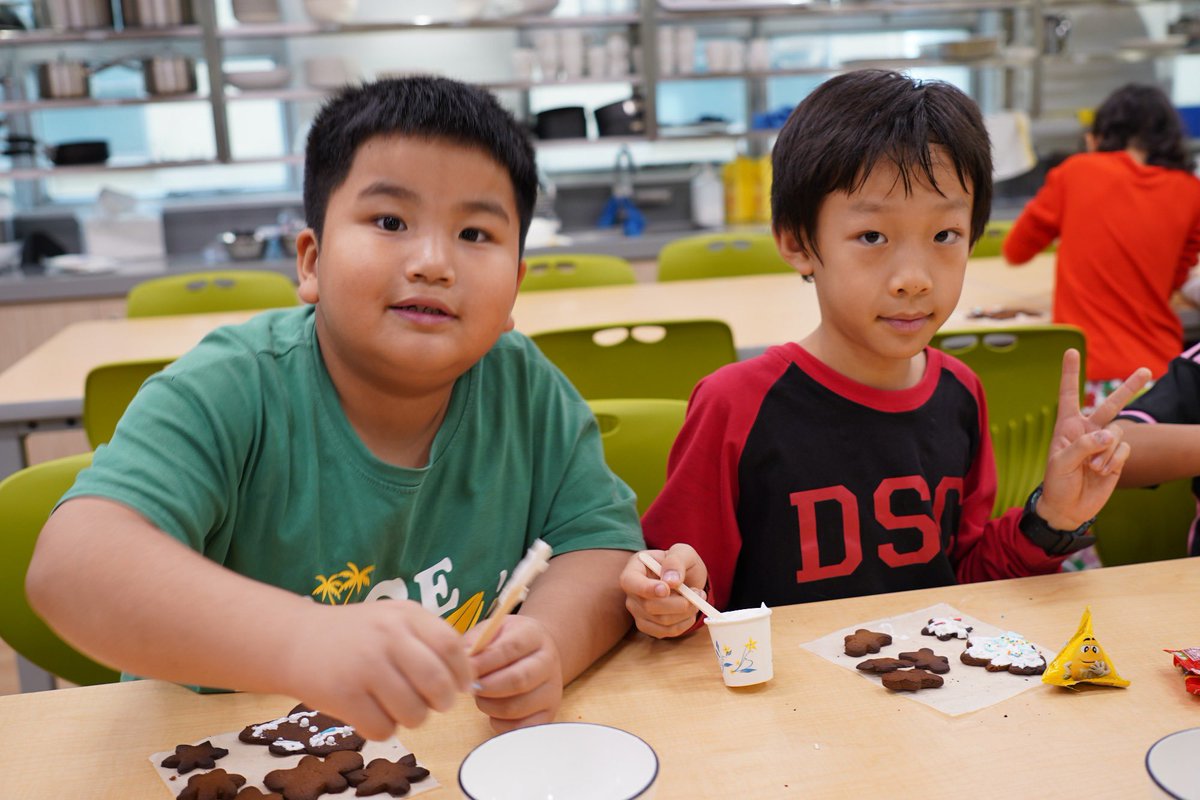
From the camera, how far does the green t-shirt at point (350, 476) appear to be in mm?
1003

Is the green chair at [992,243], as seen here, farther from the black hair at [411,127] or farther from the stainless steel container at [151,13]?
the stainless steel container at [151,13]

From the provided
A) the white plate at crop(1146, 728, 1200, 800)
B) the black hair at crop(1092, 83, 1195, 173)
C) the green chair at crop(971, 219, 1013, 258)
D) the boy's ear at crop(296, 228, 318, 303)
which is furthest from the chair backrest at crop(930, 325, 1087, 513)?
the green chair at crop(971, 219, 1013, 258)

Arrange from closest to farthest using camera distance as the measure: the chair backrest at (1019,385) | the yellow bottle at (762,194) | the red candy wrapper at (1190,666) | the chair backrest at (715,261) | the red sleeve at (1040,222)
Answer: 1. the red candy wrapper at (1190,666)
2. the chair backrest at (1019,385)
3. the red sleeve at (1040,222)
4. the chair backrest at (715,261)
5. the yellow bottle at (762,194)

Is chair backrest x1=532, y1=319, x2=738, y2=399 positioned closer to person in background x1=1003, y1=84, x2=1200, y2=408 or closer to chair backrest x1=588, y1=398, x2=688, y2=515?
chair backrest x1=588, y1=398, x2=688, y2=515

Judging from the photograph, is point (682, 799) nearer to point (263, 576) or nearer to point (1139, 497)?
point (263, 576)

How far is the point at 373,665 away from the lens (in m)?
0.70

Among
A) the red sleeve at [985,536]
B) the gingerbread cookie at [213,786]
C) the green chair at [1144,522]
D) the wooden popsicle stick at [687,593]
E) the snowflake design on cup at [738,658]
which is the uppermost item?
the wooden popsicle stick at [687,593]

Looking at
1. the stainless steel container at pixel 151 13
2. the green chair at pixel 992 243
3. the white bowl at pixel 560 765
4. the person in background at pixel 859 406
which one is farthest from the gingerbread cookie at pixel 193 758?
the stainless steel container at pixel 151 13

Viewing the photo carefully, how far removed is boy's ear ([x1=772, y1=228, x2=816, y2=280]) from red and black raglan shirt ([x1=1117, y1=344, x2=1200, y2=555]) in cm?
49

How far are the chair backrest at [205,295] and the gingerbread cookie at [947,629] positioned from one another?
2679mm

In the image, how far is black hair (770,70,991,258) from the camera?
1.26m

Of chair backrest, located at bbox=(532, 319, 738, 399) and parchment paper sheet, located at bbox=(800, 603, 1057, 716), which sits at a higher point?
chair backrest, located at bbox=(532, 319, 738, 399)

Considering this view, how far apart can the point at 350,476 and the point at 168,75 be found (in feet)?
13.6

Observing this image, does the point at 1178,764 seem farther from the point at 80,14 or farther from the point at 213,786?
the point at 80,14
